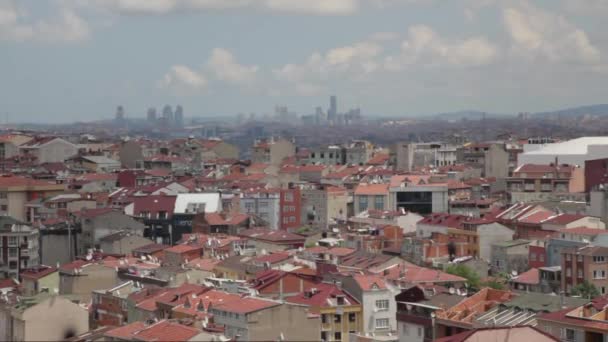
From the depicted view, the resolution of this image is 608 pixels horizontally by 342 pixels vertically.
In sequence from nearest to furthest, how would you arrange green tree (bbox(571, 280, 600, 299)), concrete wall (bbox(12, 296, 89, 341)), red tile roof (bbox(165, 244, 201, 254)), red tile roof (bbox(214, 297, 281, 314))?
concrete wall (bbox(12, 296, 89, 341)) → red tile roof (bbox(214, 297, 281, 314)) → green tree (bbox(571, 280, 600, 299)) → red tile roof (bbox(165, 244, 201, 254))

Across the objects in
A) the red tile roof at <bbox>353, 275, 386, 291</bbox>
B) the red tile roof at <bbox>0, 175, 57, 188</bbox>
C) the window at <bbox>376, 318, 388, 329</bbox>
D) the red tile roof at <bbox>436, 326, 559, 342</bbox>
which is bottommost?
the window at <bbox>376, 318, 388, 329</bbox>

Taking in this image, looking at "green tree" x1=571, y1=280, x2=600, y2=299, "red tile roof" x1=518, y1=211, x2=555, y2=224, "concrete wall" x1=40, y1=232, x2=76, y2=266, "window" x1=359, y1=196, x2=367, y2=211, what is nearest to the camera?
"green tree" x1=571, y1=280, x2=600, y2=299

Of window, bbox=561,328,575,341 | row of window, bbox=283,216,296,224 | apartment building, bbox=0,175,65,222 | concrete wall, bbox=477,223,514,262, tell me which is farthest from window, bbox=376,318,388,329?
apartment building, bbox=0,175,65,222

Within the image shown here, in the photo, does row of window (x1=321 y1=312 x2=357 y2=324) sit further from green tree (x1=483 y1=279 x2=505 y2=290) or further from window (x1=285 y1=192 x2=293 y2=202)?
window (x1=285 y1=192 x2=293 y2=202)

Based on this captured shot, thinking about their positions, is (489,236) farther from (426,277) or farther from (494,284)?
(426,277)

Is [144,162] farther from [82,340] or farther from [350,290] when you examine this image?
[82,340]

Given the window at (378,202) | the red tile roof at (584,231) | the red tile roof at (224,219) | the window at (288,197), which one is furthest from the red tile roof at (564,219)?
the window at (288,197)

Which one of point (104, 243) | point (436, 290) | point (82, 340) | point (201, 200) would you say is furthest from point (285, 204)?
point (82, 340)
